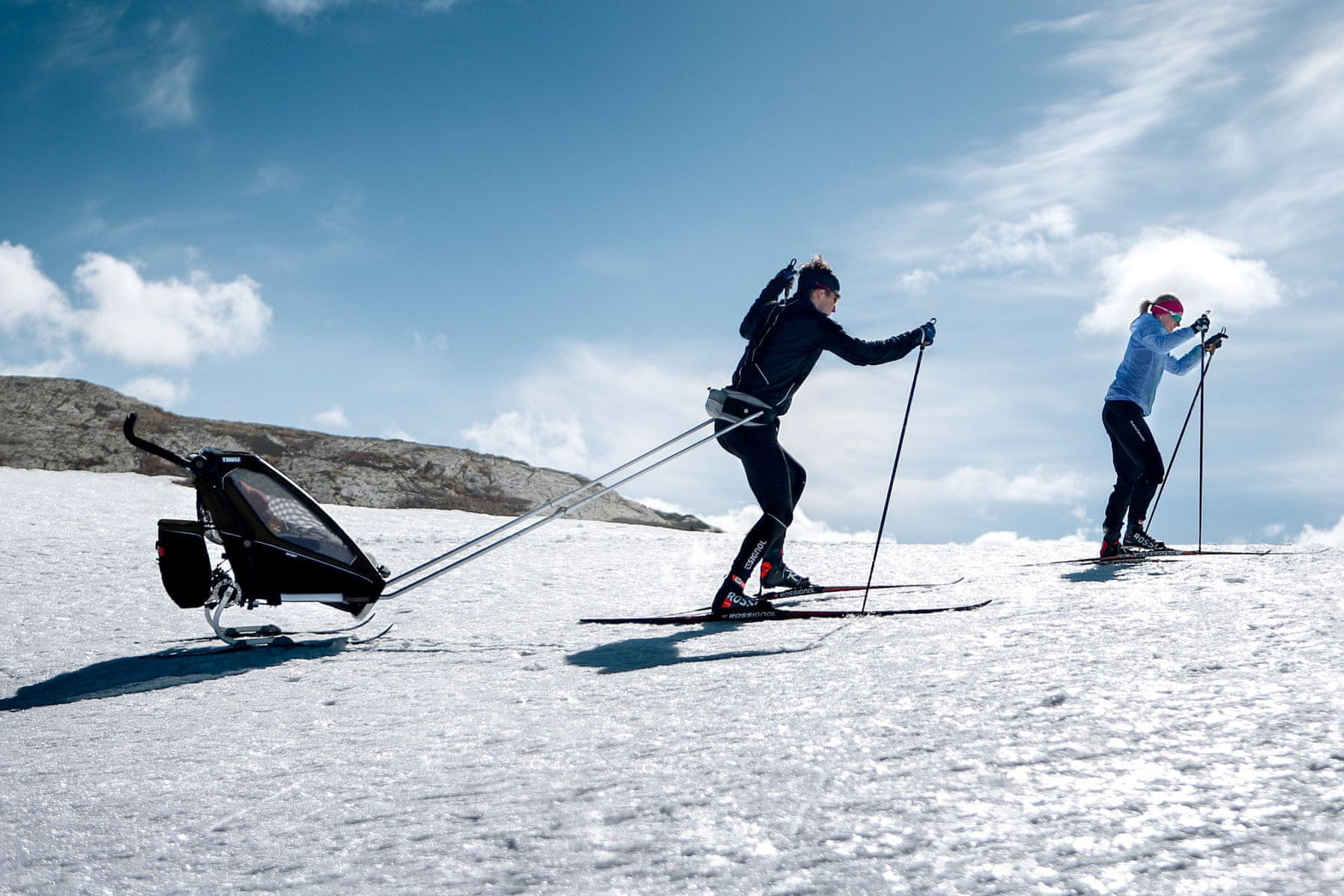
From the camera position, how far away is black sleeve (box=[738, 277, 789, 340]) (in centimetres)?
593

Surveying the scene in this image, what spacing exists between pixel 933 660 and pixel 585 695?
132 centimetres

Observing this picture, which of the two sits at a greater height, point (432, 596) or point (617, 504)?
point (617, 504)

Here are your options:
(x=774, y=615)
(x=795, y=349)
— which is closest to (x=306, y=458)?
(x=795, y=349)

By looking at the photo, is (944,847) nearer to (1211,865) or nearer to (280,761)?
(1211,865)

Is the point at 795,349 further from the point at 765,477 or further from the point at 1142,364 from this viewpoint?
the point at 1142,364

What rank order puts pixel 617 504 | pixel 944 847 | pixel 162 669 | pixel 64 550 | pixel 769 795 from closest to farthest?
pixel 944 847 < pixel 769 795 < pixel 162 669 < pixel 64 550 < pixel 617 504

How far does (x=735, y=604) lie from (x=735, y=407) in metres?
1.18

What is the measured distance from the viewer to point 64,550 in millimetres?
A: 7848

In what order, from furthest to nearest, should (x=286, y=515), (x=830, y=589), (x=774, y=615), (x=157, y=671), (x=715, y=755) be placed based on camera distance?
(x=830, y=589) → (x=774, y=615) → (x=286, y=515) → (x=157, y=671) → (x=715, y=755)

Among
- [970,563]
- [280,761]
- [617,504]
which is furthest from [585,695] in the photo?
[617,504]

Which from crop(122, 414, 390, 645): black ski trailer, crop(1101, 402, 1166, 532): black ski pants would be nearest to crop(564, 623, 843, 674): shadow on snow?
crop(122, 414, 390, 645): black ski trailer

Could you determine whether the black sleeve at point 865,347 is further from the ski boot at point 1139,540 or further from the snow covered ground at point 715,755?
the ski boot at point 1139,540

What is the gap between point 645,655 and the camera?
14.5 ft

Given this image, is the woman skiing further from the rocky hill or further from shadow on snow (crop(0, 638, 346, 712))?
the rocky hill
